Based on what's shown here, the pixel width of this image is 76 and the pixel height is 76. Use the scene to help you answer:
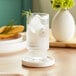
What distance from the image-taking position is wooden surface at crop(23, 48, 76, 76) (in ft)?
3.55

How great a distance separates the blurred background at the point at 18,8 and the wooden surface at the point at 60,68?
163 centimetres

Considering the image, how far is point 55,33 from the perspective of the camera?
5.32 ft

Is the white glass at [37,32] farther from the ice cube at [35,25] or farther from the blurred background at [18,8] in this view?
the blurred background at [18,8]

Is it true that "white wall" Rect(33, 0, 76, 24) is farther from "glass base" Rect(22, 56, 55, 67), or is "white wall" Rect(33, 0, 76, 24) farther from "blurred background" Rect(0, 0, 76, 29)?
"glass base" Rect(22, 56, 55, 67)

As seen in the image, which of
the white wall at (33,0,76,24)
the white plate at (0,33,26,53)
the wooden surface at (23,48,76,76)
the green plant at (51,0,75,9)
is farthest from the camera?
Answer: the white wall at (33,0,76,24)

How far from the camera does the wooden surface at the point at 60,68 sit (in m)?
1.08

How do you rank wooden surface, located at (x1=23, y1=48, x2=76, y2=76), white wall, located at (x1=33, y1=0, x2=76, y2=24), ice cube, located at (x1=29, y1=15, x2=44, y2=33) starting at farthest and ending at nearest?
white wall, located at (x1=33, y1=0, x2=76, y2=24)
ice cube, located at (x1=29, y1=15, x2=44, y2=33)
wooden surface, located at (x1=23, y1=48, x2=76, y2=76)

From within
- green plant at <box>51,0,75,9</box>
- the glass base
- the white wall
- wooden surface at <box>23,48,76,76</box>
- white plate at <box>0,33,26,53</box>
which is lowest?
wooden surface at <box>23,48,76,76</box>

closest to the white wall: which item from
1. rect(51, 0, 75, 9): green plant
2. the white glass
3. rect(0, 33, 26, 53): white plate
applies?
rect(51, 0, 75, 9): green plant

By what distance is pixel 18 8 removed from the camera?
3.14 metres

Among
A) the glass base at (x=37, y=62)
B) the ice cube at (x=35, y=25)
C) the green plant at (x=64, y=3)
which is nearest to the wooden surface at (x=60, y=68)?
the glass base at (x=37, y=62)

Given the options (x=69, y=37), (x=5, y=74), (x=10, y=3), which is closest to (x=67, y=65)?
(x=5, y=74)

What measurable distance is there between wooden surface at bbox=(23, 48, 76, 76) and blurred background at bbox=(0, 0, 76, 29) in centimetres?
163

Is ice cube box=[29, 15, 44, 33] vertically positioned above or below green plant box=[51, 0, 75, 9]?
below
